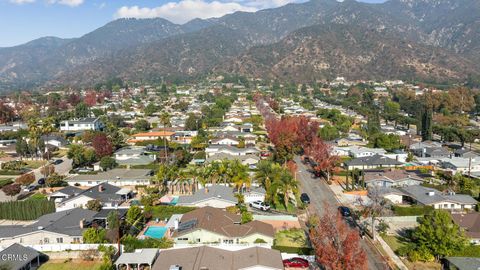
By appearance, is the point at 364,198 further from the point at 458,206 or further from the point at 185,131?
the point at 185,131

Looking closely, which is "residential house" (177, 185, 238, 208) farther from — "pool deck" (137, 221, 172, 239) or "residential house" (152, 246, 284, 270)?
"residential house" (152, 246, 284, 270)

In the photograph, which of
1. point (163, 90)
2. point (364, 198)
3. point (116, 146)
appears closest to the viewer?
point (364, 198)

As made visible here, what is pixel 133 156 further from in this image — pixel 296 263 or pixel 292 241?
pixel 296 263

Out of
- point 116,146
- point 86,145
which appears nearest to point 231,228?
point 116,146

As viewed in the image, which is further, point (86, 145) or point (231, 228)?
point (86, 145)

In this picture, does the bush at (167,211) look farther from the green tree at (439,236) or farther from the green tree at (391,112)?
the green tree at (391,112)

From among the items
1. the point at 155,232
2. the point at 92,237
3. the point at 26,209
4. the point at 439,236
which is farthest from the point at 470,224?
the point at 26,209
